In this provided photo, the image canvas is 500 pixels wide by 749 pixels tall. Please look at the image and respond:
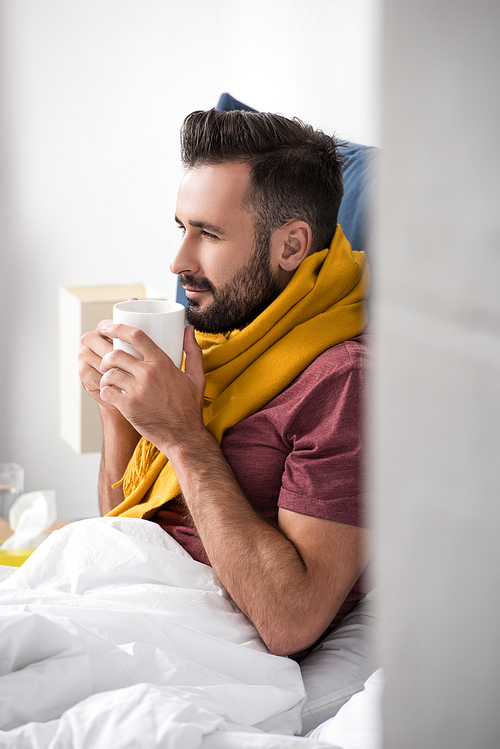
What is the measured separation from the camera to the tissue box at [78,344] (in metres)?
1.71

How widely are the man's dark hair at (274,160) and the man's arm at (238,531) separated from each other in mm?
303

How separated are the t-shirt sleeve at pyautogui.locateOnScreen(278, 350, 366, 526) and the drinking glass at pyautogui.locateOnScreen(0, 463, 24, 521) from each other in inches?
43.8

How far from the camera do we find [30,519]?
168 cm

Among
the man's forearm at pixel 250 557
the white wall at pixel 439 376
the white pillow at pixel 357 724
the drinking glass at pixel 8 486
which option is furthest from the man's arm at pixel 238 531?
the drinking glass at pixel 8 486

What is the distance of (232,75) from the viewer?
195 centimetres

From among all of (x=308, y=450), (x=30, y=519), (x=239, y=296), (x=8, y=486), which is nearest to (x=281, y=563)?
(x=308, y=450)

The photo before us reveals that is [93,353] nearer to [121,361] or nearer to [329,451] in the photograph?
[121,361]

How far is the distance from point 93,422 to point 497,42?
1656 millimetres

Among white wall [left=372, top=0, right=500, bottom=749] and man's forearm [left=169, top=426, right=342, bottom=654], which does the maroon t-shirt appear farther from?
white wall [left=372, top=0, right=500, bottom=749]

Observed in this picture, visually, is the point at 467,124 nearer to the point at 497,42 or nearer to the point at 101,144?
the point at 497,42

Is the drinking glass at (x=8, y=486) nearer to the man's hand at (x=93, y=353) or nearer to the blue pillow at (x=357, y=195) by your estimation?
the man's hand at (x=93, y=353)

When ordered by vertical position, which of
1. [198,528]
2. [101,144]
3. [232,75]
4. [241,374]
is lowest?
[198,528]

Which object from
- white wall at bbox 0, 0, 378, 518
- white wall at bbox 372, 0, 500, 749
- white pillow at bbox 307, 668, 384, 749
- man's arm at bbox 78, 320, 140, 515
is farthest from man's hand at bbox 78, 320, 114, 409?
white wall at bbox 0, 0, 378, 518

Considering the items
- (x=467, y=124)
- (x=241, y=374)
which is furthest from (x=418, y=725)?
(x=241, y=374)
